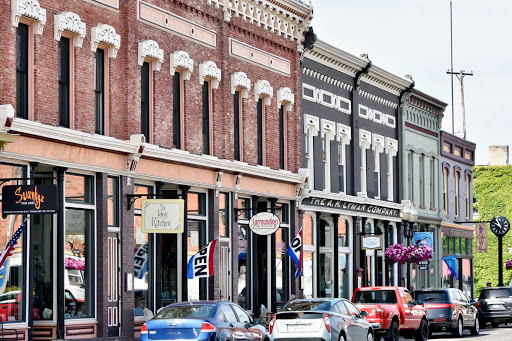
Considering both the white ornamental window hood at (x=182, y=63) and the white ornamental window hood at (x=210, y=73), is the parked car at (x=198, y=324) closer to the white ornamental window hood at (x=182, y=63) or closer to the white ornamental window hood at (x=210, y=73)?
the white ornamental window hood at (x=182, y=63)

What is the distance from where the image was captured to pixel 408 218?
45344 millimetres

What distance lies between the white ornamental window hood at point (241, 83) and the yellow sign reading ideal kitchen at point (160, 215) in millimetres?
7273

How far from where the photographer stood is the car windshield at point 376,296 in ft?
101

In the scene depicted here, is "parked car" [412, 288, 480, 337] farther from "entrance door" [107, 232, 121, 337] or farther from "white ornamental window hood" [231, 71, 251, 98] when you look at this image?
"entrance door" [107, 232, 121, 337]

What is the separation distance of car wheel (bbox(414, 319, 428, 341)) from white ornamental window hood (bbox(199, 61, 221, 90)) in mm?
9347

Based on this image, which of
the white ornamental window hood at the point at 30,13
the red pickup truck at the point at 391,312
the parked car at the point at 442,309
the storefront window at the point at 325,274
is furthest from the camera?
the storefront window at the point at 325,274

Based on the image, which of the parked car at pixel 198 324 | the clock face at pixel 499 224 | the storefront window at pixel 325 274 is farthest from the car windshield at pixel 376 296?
the clock face at pixel 499 224

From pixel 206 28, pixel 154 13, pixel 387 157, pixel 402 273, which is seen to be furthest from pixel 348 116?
pixel 154 13

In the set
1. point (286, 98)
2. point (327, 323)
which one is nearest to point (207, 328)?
point (327, 323)

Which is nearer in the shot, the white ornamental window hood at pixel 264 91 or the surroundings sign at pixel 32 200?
the surroundings sign at pixel 32 200

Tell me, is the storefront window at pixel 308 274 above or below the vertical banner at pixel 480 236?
below

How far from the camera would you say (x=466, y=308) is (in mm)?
36438

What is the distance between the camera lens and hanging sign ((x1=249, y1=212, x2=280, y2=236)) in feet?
105

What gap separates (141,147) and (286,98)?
1062 centimetres
